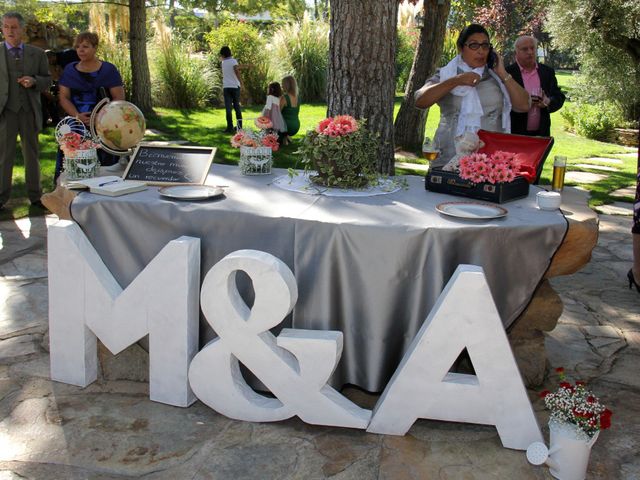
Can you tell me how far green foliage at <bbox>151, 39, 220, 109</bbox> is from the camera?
14.8 metres

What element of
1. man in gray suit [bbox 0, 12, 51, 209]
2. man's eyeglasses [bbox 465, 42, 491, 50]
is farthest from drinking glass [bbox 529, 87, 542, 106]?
man in gray suit [bbox 0, 12, 51, 209]

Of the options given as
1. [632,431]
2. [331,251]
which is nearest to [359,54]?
[331,251]

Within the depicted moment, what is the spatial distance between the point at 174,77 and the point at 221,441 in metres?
13.2


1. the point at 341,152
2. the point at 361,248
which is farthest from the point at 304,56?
the point at 361,248

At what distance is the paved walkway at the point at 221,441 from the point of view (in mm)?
2688

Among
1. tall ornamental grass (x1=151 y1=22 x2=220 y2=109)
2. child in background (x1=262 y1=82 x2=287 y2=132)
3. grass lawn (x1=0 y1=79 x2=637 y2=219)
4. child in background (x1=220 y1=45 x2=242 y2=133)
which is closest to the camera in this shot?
grass lawn (x1=0 y1=79 x2=637 y2=219)

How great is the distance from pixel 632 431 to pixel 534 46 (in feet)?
10.6

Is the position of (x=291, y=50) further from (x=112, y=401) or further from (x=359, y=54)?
(x=112, y=401)

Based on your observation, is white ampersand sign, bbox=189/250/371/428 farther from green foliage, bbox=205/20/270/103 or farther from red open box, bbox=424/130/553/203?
green foliage, bbox=205/20/270/103

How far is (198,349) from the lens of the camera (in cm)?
322

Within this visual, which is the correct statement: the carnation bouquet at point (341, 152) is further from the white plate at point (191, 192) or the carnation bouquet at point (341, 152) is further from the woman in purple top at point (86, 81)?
the woman in purple top at point (86, 81)

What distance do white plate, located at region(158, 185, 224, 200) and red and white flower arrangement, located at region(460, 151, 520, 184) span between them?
1234 millimetres

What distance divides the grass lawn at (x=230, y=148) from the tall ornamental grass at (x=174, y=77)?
1.41 feet

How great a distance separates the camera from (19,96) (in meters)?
6.27
